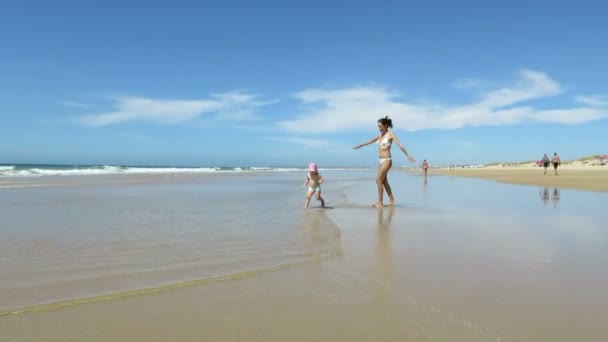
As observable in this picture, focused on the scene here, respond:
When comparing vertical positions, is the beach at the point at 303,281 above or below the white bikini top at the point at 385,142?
below

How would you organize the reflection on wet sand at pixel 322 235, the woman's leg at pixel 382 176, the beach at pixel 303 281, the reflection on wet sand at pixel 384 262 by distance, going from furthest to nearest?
the woman's leg at pixel 382 176 → the reflection on wet sand at pixel 322 235 → the reflection on wet sand at pixel 384 262 → the beach at pixel 303 281

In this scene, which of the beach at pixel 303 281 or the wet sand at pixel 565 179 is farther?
the wet sand at pixel 565 179

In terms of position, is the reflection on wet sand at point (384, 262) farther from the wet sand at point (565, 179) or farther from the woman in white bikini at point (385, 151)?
the wet sand at point (565, 179)

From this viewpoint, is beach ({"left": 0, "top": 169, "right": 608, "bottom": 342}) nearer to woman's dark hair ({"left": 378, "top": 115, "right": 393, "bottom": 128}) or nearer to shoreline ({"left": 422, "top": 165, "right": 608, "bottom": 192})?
woman's dark hair ({"left": 378, "top": 115, "right": 393, "bottom": 128})

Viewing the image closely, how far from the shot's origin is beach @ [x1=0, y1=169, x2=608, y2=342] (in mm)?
2459

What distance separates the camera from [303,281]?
342 cm

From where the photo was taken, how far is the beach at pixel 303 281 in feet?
8.07

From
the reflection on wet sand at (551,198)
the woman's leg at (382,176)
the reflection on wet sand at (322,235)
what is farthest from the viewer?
the reflection on wet sand at (551,198)

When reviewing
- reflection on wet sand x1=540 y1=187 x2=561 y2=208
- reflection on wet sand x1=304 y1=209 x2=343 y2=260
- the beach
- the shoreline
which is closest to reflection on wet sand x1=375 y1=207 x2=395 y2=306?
the beach

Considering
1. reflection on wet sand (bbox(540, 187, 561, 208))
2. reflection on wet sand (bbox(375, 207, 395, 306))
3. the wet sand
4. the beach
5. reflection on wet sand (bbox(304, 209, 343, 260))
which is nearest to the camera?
the beach

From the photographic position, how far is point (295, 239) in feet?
17.3

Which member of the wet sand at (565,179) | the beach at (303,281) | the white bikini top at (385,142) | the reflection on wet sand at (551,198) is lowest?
the beach at (303,281)

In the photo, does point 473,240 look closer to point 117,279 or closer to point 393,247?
point 393,247

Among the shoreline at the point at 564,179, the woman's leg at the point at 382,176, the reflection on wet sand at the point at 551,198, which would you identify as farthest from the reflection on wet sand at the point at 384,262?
the shoreline at the point at 564,179
